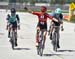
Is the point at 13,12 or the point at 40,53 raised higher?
the point at 13,12

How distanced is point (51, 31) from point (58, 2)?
71.6m

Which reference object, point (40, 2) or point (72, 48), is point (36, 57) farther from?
point (40, 2)

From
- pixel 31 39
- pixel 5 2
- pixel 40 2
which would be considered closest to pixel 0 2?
pixel 5 2

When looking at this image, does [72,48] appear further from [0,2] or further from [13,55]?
[0,2]

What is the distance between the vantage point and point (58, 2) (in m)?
88.2

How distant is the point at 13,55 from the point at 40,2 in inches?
3080

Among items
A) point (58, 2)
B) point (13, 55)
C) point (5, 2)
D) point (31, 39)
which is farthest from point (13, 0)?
point (13, 55)

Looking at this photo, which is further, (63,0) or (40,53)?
(63,0)

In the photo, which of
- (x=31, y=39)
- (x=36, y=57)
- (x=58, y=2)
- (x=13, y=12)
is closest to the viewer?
(x=36, y=57)

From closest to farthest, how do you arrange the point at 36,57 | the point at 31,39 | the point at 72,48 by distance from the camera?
the point at 36,57, the point at 72,48, the point at 31,39

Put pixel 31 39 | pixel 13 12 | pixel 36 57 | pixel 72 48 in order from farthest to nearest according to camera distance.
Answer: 1. pixel 31 39
2. pixel 72 48
3. pixel 13 12
4. pixel 36 57

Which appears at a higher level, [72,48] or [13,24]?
[13,24]

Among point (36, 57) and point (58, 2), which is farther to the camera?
point (58, 2)

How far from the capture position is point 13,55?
15312 millimetres
